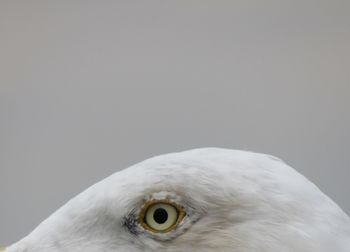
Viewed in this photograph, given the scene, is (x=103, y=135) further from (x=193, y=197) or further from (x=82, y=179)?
(x=193, y=197)

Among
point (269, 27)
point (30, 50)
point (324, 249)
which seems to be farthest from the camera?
point (30, 50)

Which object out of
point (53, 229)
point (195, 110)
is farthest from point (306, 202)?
point (195, 110)

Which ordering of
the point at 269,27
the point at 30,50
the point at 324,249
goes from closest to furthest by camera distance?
the point at 324,249, the point at 269,27, the point at 30,50

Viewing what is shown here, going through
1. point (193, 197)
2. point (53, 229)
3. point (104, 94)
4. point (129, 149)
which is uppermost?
point (104, 94)
